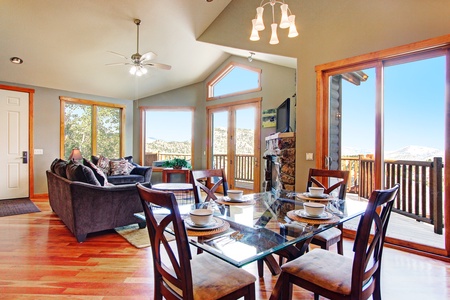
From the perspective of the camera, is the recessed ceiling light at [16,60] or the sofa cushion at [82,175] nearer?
the sofa cushion at [82,175]

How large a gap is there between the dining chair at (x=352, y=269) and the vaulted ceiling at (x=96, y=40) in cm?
402

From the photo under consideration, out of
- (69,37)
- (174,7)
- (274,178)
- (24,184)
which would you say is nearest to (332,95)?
(274,178)

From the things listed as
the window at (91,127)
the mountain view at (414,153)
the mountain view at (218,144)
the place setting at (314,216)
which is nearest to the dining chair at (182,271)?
the place setting at (314,216)

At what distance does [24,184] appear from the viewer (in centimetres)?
548

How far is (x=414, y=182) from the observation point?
300 cm

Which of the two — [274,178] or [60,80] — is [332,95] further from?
[60,80]

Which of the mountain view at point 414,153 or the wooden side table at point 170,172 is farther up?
the mountain view at point 414,153

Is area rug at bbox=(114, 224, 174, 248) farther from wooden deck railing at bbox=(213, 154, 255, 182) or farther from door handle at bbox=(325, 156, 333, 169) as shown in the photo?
wooden deck railing at bbox=(213, 154, 255, 182)

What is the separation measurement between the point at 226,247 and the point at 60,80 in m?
5.98

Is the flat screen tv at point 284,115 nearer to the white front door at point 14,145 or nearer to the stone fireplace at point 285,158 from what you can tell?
the stone fireplace at point 285,158

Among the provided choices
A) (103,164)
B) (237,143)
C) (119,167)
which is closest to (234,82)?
(237,143)

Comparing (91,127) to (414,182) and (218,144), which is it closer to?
(218,144)

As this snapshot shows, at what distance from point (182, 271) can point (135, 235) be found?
2444 millimetres

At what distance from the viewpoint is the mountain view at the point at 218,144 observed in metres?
5.88
